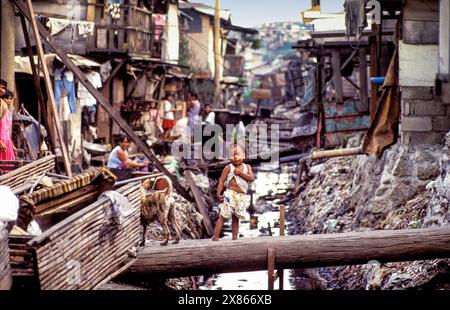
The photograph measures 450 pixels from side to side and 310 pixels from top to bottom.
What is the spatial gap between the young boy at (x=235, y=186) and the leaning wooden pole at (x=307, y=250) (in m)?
0.67

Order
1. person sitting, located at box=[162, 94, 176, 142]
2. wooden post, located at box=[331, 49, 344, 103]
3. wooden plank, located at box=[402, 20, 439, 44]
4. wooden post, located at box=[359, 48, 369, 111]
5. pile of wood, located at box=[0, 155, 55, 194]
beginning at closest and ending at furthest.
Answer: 1. pile of wood, located at box=[0, 155, 55, 194]
2. wooden plank, located at box=[402, 20, 439, 44]
3. wooden post, located at box=[359, 48, 369, 111]
4. wooden post, located at box=[331, 49, 344, 103]
5. person sitting, located at box=[162, 94, 176, 142]

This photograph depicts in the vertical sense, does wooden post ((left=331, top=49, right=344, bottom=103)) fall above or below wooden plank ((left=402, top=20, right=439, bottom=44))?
below

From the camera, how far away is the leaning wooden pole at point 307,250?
9.70m

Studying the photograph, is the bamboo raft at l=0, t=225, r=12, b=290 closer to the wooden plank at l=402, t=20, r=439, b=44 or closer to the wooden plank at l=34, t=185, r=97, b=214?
the wooden plank at l=34, t=185, r=97, b=214

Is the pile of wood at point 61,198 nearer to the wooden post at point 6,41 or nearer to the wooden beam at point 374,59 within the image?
the wooden post at point 6,41

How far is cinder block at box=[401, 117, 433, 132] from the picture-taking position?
1295 cm

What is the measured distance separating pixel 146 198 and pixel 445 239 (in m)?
3.73

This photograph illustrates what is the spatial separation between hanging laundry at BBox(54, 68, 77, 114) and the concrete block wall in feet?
30.1

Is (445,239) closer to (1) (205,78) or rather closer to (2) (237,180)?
(2) (237,180)

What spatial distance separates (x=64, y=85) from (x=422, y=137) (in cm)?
955

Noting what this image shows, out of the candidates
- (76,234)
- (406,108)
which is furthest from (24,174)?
(406,108)

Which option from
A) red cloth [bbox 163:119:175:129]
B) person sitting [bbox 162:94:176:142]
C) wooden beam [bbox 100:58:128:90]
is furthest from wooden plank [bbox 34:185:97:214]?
red cloth [bbox 163:119:175:129]

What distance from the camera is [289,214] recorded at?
65.7 feet

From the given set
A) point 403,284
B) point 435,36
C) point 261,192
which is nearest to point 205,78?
point 261,192
